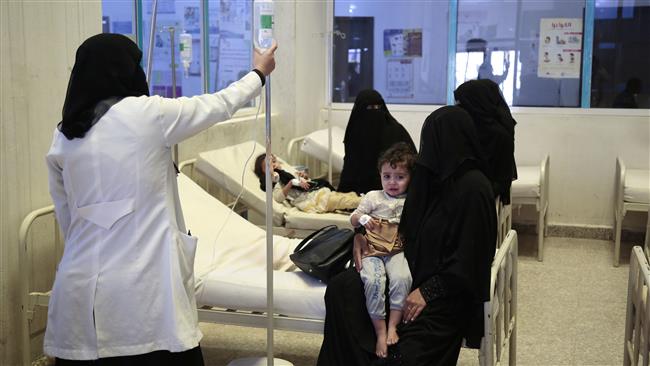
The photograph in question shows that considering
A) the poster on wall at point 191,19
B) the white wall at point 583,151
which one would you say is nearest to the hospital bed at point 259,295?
the poster on wall at point 191,19

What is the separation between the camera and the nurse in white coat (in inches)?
97.1

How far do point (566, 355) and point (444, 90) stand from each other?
3.79 meters

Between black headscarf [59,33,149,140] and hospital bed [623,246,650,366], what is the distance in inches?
76.2

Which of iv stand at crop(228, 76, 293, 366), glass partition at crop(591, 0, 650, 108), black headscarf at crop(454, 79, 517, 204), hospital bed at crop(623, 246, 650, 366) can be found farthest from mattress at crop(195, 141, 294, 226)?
glass partition at crop(591, 0, 650, 108)

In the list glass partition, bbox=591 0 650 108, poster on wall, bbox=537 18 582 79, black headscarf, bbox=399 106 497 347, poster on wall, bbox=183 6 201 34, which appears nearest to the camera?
black headscarf, bbox=399 106 497 347

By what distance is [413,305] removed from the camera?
289 centimetres

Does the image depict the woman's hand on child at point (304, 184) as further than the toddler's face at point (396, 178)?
Yes

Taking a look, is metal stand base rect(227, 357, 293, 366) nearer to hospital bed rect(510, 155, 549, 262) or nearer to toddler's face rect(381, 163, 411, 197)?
toddler's face rect(381, 163, 411, 197)

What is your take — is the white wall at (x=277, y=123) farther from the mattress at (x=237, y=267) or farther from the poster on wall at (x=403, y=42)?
the mattress at (x=237, y=267)

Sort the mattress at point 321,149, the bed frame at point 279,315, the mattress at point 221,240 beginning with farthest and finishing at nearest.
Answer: the mattress at point 321,149 → the mattress at point 221,240 → the bed frame at point 279,315

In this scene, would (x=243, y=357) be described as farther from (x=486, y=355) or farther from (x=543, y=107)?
(x=543, y=107)

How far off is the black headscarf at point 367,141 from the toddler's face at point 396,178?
2.20m

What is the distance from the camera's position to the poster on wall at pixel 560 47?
6.75 metres

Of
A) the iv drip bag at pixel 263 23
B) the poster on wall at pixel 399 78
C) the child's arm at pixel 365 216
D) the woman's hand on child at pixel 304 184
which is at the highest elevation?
the iv drip bag at pixel 263 23
